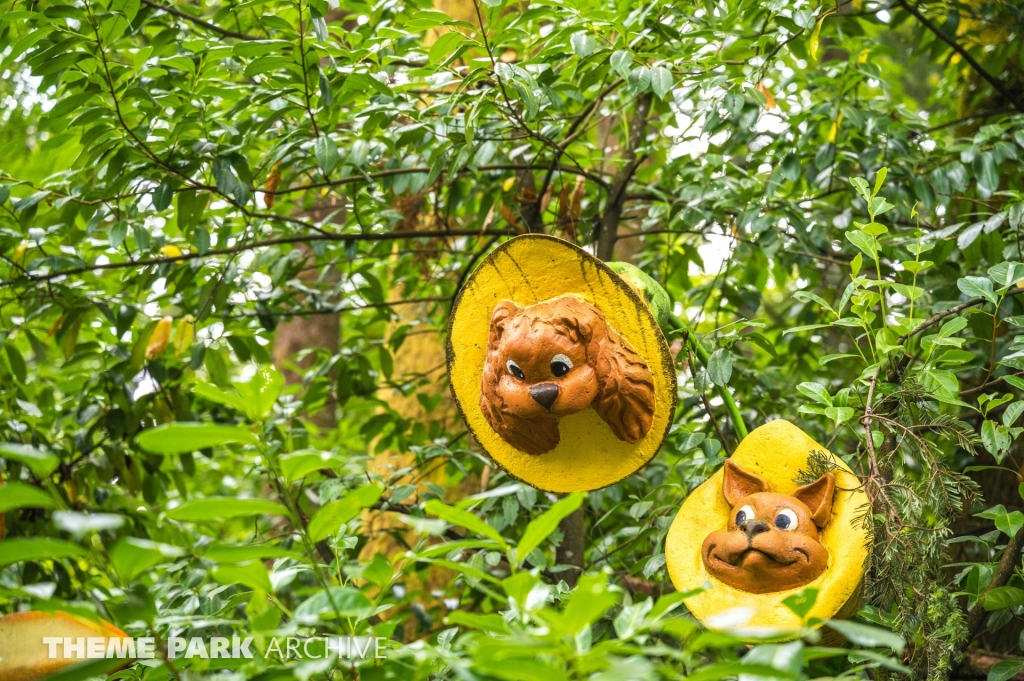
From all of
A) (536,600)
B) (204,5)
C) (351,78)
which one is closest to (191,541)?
(351,78)

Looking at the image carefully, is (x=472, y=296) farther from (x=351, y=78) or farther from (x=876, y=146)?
(x=876, y=146)

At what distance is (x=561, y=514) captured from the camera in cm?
91

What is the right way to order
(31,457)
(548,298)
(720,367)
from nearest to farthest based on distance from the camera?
(31,457)
(548,298)
(720,367)

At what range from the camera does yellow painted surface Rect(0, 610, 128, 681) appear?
1.37 m

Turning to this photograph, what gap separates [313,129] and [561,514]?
4.99ft

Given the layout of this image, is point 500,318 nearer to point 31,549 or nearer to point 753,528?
point 753,528

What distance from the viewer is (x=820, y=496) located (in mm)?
1486

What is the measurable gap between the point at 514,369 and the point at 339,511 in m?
0.56

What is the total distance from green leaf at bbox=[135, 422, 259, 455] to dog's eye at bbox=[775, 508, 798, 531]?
94 centimetres

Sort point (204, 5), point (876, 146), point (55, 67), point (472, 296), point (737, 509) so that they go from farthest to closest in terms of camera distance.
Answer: point (204, 5), point (876, 146), point (55, 67), point (472, 296), point (737, 509)

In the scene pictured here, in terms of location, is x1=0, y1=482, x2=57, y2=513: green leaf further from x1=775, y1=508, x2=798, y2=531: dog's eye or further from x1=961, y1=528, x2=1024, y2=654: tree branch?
x1=961, y1=528, x2=1024, y2=654: tree branch

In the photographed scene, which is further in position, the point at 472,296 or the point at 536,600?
the point at 472,296

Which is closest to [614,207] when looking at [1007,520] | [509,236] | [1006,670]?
Answer: [509,236]

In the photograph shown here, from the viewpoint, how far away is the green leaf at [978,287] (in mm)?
1521
